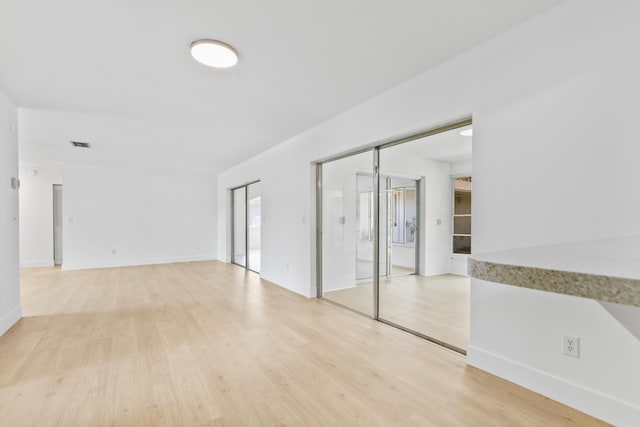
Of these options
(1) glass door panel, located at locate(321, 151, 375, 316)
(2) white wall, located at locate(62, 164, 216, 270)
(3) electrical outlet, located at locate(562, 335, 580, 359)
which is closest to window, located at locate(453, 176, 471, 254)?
(1) glass door panel, located at locate(321, 151, 375, 316)

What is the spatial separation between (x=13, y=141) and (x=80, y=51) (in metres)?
1.94

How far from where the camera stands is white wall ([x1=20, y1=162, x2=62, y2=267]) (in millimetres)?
6906

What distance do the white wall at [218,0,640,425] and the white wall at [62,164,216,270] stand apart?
22.9 feet

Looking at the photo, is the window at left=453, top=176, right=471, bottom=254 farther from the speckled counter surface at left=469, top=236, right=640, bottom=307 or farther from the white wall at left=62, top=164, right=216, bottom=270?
the white wall at left=62, top=164, right=216, bottom=270

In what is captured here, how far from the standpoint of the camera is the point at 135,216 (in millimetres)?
7414

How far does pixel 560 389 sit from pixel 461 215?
4.32 m

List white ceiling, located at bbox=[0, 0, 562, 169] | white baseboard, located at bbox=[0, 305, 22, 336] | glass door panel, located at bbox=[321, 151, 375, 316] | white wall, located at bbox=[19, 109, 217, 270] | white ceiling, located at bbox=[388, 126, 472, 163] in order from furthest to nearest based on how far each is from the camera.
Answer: white wall, located at bbox=[19, 109, 217, 270]
glass door panel, located at bbox=[321, 151, 375, 316]
white ceiling, located at bbox=[388, 126, 472, 163]
white baseboard, located at bbox=[0, 305, 22, 336]
white ceiling, located at bbox=[0, 0, 562, 169]

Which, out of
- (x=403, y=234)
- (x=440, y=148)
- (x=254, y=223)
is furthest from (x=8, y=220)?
(x=254, y=223)

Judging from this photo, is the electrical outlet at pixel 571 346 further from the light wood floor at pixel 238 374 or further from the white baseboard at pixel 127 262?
the white baseboard at pixel 127 262

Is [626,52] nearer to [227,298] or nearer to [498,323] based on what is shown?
[498,323]

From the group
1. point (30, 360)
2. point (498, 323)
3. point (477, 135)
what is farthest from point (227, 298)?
point (477, 135)

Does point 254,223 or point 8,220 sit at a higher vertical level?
point 8,220

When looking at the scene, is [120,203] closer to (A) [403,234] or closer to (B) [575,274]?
(A) [403,234]

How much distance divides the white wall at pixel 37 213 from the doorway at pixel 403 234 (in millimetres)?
6959
